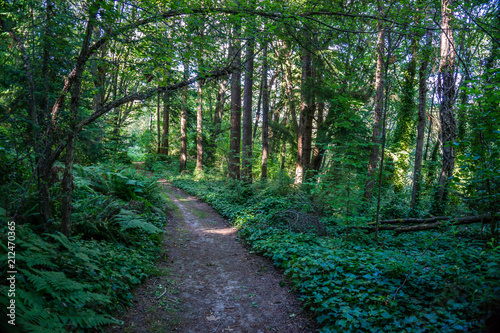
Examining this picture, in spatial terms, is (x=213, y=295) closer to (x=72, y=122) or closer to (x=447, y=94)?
(x=72, y=122)

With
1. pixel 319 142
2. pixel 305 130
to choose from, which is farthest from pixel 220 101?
pixel 319 142

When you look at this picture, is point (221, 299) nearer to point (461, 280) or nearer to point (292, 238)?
point (292, 238)

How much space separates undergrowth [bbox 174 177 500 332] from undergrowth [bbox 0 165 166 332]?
2669mm

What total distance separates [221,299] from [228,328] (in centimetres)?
74

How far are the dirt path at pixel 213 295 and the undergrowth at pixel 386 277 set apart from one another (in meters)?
0.36

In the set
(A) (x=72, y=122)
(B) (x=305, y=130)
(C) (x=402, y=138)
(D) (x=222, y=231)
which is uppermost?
(C) (x=402, y=138)

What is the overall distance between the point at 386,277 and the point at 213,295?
2818 mm

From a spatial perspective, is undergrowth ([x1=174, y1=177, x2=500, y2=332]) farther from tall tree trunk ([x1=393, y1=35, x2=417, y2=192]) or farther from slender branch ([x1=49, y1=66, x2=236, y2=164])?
tall tree trunk ([x1=393, y1=35, x2=417, y2=192])

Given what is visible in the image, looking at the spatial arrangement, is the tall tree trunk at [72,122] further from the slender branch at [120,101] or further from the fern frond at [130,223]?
the fern frond at [130,223]

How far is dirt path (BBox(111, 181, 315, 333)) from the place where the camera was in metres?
3.49

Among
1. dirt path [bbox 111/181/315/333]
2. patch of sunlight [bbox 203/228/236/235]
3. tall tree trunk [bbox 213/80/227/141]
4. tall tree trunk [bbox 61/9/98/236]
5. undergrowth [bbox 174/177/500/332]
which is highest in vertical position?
tall tree trunk [bbox 213/80/227/141]

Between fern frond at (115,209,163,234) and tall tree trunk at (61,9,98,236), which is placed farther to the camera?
fern frond at (115,209,163,234)

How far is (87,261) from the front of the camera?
10.6 ft

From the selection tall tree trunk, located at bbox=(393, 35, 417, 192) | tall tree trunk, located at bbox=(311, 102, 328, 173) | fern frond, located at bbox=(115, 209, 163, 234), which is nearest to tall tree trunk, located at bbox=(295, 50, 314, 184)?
tall tree trunk, located at bbox=(311, 102, 328, 173)
